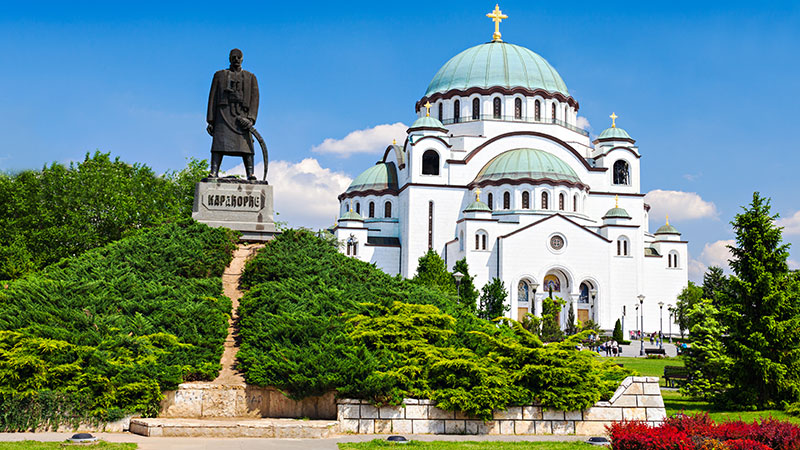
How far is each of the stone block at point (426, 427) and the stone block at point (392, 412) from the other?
0.20 meters

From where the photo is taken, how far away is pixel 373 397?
10883 mm

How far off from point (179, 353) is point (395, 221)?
45.8m

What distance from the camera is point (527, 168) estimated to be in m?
51.3

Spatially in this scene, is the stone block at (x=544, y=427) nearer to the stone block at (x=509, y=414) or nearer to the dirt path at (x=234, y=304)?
the stone block at (x=509, y=414)

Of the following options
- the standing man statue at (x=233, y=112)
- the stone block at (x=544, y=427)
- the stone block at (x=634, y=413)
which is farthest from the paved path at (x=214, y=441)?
the standing man statue at (x=233, y=112)

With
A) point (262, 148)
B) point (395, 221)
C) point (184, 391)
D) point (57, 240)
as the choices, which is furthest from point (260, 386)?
point (395, 221)

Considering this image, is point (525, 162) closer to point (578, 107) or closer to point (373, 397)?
point (578, 107)

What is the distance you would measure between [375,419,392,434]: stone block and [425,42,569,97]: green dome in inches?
1885

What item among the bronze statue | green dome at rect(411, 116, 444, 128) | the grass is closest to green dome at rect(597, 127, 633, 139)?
green dome at rect(411, 116, 444, 128)

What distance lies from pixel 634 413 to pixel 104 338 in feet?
25.8

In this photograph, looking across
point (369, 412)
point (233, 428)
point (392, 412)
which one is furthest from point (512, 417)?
point (233, 428)

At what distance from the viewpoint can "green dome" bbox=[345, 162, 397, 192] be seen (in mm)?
58625

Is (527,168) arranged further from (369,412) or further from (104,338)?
(104,338)

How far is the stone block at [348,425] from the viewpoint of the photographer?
10680mm
